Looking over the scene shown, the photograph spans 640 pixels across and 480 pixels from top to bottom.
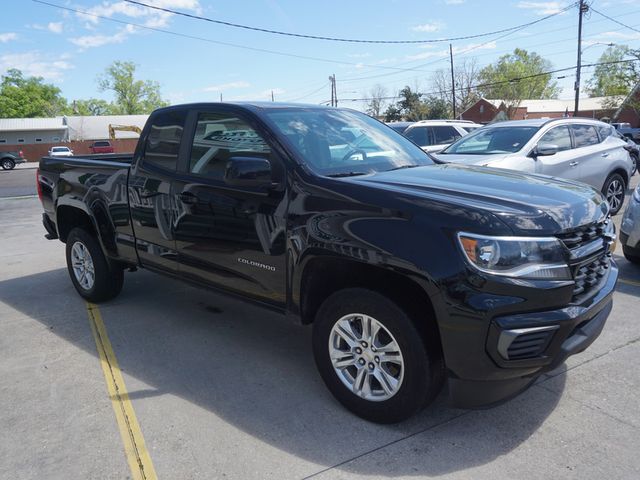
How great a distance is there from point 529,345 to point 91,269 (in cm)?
427

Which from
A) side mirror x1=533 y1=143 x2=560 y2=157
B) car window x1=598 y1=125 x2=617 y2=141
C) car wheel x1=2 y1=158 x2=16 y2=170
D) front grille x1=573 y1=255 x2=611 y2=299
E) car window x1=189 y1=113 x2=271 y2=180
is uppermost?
car window x1=189 y1=113 x2=271 y2=180

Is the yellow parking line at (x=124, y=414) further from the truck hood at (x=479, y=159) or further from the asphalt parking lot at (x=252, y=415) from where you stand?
the truck hood at (x=479, y=159)

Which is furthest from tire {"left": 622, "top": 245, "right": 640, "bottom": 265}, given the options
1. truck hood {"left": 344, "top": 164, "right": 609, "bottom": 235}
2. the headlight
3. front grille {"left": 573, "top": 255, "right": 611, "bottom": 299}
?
the headlight

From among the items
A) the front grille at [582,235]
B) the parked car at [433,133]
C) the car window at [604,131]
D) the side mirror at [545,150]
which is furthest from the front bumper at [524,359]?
the parked car at [433,133]

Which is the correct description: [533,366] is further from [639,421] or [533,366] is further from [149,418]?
[149,418]

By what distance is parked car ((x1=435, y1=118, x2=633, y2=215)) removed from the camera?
796cm

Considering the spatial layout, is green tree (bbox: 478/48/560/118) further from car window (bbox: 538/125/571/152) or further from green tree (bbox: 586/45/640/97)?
car window (bbox: 538/125/571/152)

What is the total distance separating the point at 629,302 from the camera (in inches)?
197

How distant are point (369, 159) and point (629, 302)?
3055 mm

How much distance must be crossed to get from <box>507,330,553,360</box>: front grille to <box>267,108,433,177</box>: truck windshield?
4.86 feet

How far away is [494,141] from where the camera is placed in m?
8.52

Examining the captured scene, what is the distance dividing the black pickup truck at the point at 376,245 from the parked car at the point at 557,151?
4202 mm

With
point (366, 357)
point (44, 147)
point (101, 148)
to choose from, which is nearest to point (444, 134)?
point (366, 357)

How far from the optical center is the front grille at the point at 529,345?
2559 mm
